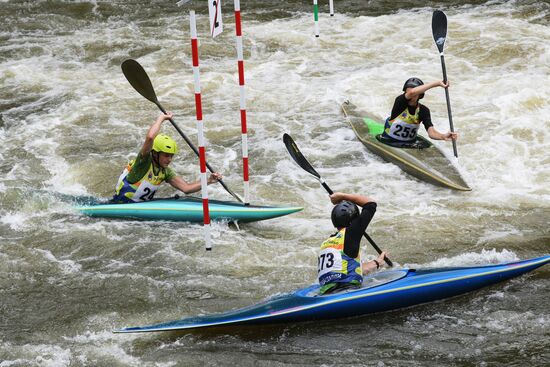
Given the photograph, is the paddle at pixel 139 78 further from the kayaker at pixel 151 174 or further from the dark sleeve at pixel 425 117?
the dark sleeve at pixel 425 117

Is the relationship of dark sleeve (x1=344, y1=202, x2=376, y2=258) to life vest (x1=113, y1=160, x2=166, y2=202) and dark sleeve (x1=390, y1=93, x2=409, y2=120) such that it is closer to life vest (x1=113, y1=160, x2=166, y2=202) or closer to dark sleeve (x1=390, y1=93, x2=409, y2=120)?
life vest (x1=113, y1=160, x2=166, y2=202)

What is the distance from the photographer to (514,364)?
4680 mm

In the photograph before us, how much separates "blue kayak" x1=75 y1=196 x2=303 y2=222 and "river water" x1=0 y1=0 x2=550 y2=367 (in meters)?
0.09

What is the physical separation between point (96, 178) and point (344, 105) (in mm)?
2955

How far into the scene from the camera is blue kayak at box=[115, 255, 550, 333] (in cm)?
505

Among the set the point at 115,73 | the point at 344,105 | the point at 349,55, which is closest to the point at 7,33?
the point at 115,73

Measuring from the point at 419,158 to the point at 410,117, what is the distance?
0.39 meters

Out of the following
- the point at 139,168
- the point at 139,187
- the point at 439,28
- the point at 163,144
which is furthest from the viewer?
the point at 439,28

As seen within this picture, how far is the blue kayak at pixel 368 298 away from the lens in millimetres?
5055

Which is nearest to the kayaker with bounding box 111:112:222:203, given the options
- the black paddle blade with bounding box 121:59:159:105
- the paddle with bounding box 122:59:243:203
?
the paddle with bounding box 122:59:243:203

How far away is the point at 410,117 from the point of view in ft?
25.4

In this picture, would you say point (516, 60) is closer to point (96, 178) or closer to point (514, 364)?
point (96, 178)

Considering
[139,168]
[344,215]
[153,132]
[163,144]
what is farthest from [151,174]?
[344,215]

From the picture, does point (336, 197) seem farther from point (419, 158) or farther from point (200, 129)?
point (419, 158)
